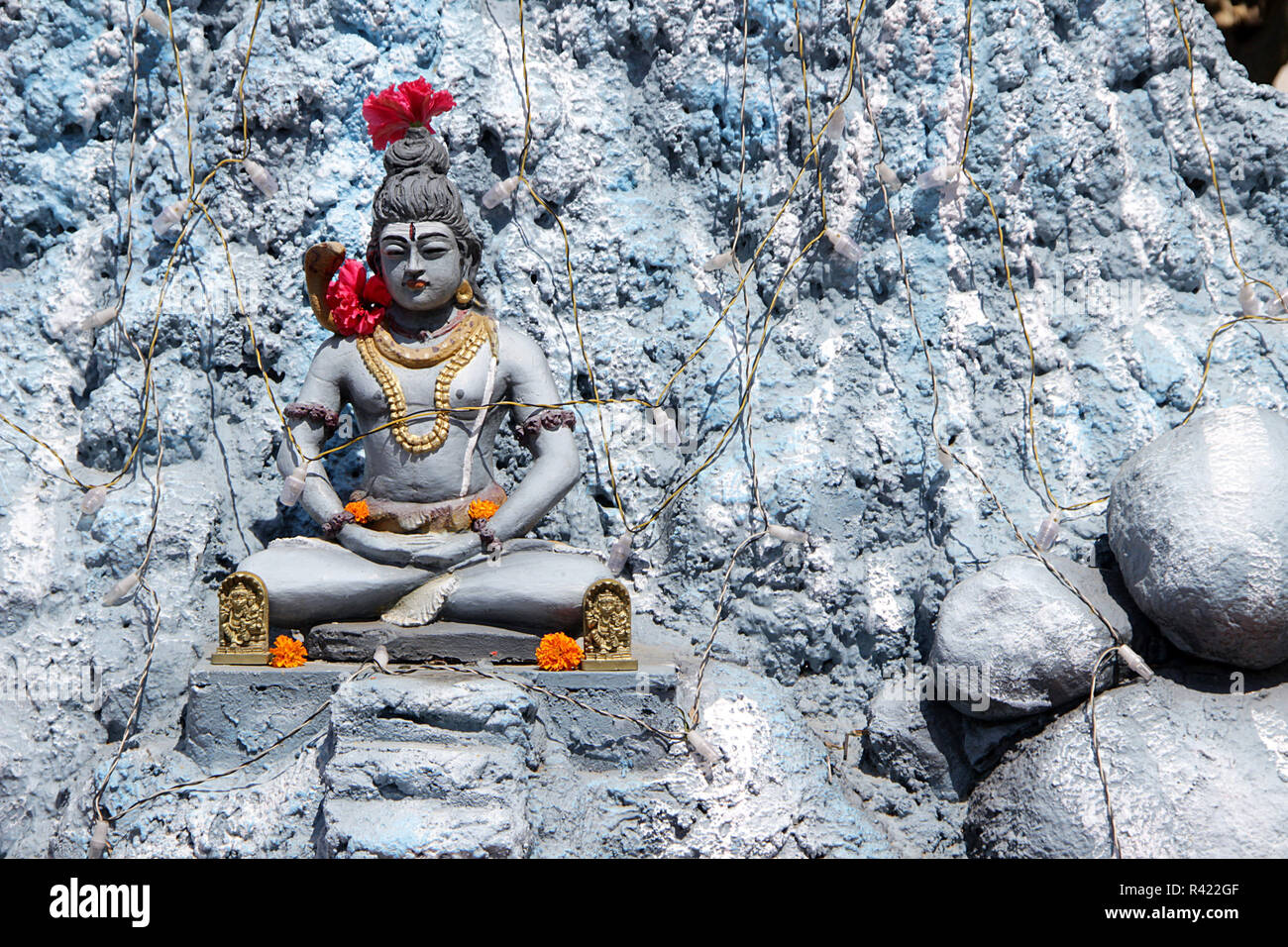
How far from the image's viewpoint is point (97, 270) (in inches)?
197

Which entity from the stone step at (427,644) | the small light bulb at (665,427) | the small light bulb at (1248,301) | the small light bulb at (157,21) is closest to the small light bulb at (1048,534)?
the small light bulb at (1248,301)

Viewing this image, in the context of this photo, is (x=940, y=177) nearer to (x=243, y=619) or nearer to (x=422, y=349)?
(x=422, y=349)

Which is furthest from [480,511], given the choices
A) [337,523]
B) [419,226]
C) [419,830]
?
[419,830]

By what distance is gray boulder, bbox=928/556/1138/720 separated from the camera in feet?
13.4

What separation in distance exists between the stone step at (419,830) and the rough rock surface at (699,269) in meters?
1.23

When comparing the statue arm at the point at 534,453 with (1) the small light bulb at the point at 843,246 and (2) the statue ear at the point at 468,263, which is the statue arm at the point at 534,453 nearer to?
(2) the statue ear at the point at 468,263

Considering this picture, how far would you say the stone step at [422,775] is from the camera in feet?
12.0

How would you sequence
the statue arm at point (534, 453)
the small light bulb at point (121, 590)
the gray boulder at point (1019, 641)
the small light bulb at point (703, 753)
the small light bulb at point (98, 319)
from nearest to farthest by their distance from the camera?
the small light bulb at point (703, 753), the gray boulder at point (1019, 641), the statue arm at point (534, 453), the small light bulb at point (121, 590), the small light bulb at point (98, 319)

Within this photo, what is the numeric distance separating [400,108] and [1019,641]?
2.57 m

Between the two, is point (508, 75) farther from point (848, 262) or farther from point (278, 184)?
point (848, 262)

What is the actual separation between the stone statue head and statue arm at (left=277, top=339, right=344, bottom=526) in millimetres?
302

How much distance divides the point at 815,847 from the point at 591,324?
2.08m

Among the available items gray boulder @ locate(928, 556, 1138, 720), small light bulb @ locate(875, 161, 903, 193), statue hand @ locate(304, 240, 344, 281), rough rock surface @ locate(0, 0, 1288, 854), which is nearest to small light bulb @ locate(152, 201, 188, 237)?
rough rock surface @ locate(0, 0, 1288, 854)

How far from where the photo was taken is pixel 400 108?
14.6 feet
